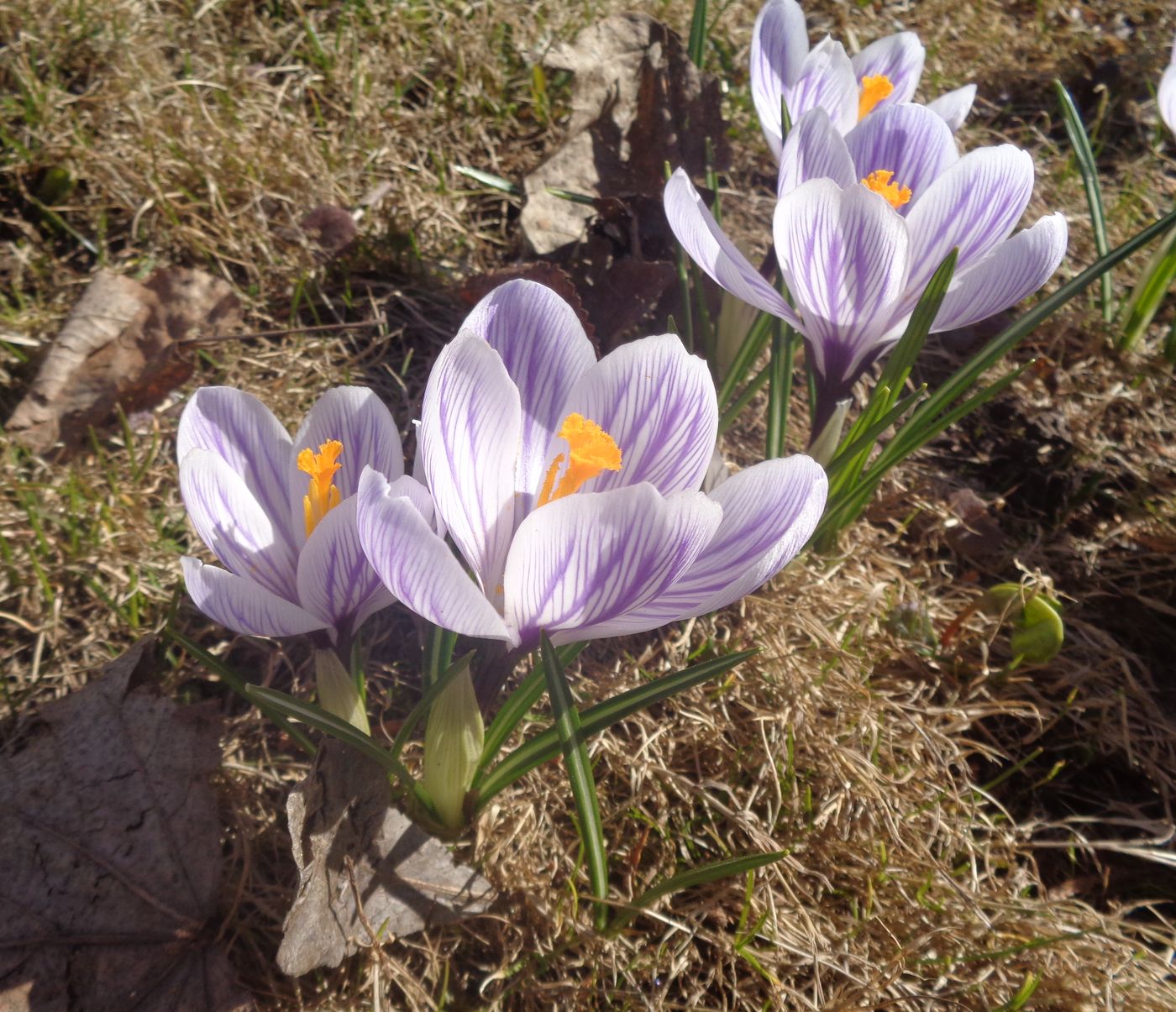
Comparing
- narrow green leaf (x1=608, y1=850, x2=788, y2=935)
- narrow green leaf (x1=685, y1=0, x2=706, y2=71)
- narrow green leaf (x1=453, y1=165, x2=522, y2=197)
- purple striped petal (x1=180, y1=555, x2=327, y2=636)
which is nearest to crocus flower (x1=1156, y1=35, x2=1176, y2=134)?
narrow green leaf (x1=685, y1=0, x2=706, y2=71)

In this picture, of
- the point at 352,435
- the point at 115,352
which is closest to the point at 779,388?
the point at 352,435

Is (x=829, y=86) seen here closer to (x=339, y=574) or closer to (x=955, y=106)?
(x=955, y=106)

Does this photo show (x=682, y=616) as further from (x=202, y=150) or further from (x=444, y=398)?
(x=202, y=150)

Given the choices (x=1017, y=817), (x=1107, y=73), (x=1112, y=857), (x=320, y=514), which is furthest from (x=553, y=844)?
(x=1107, y=73)

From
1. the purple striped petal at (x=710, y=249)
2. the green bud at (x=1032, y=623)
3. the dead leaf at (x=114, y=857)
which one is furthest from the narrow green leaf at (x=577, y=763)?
the green bud at (x=1032, y=623)

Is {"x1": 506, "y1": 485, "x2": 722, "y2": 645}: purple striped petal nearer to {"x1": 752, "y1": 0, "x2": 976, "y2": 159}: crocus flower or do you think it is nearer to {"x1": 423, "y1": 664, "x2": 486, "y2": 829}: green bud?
{"x1": 423, "y1": 664, "x2": 486, "y2": 829}: green bud

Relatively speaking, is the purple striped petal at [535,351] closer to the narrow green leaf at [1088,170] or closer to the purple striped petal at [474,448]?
the purple striped petal at [474,448]
